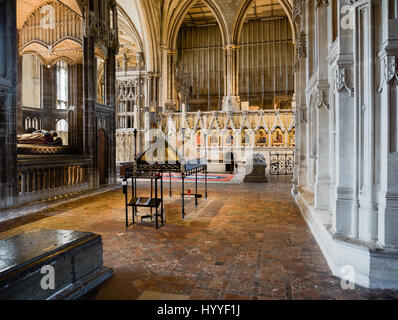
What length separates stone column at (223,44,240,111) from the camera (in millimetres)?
20141

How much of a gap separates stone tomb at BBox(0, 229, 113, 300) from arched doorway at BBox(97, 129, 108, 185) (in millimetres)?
7507

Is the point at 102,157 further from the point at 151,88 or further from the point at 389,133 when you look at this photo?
the point at 151,88

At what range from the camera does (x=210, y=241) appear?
4.38 m

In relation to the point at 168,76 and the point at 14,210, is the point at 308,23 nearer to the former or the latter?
the point at 14,210

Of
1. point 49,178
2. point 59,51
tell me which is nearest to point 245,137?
point 59,51

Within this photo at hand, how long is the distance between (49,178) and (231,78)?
615 inches

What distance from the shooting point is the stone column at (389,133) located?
2955 millimetres

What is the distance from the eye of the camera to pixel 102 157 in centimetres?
1067

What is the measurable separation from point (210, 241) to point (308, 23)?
6.27m

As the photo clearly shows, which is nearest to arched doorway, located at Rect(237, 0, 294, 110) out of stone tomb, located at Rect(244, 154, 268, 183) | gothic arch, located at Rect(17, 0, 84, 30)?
stone tomb, located at Rect(244, 154, 268, 183)

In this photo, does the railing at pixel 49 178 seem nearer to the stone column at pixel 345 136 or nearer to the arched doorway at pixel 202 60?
the stone column at pixel 345 136

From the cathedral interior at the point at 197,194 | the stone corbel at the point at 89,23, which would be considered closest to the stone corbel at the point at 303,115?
the cathedral interior at the point at 197,194

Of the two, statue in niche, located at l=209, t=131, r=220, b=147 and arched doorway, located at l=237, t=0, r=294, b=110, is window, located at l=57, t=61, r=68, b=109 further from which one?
arched doorway, located at l=237, t=0, r=294, b=110

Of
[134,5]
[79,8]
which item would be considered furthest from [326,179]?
[134,5]
